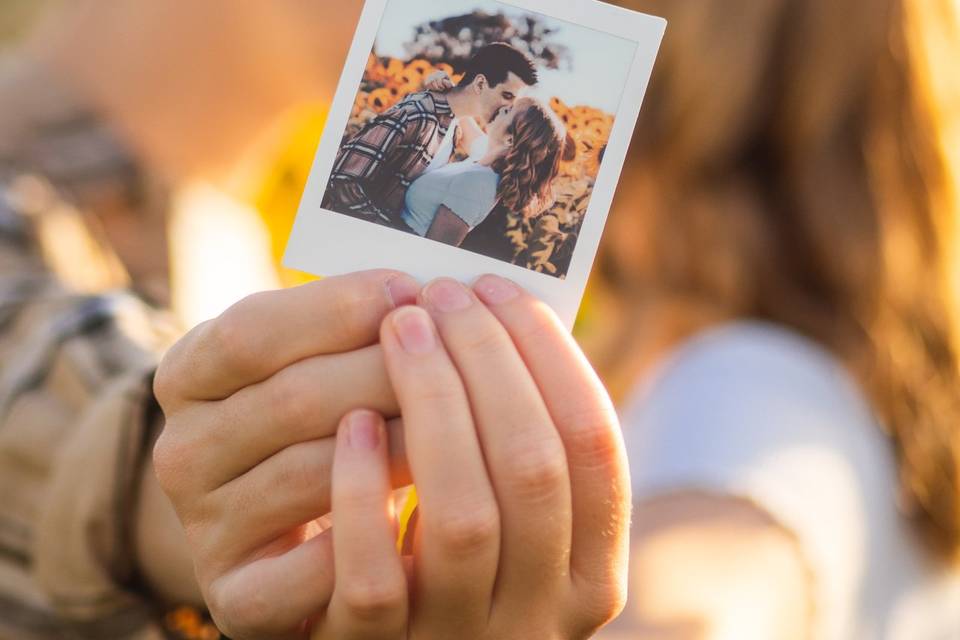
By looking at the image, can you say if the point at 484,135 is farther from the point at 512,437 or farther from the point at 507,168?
the point at 512,437

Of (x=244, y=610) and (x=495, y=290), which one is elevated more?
(x=495, y=290)

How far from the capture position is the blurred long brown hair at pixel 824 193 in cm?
217

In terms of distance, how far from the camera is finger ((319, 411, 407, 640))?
2.66ft

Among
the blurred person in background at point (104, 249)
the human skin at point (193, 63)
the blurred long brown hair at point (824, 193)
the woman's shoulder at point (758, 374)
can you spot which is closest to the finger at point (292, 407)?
the blurred person in background at point (104, 249)

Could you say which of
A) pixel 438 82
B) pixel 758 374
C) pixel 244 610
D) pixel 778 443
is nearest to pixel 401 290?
pixel 438 82

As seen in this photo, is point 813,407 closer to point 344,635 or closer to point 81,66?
point 344,635

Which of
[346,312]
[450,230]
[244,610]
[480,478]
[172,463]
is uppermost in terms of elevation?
[450,230]

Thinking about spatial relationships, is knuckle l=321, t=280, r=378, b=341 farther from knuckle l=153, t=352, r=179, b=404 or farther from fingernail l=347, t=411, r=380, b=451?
knuckle l=153, t=352, r=179, b=404

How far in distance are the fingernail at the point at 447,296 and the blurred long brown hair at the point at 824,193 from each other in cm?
162

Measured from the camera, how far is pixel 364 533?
81 cm

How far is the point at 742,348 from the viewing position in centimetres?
210

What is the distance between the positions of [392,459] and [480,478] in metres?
0.11

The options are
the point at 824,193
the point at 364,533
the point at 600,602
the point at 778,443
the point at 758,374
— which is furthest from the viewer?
the point at 824,193

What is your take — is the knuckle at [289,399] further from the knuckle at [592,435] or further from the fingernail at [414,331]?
the knuckle at [592,435]
